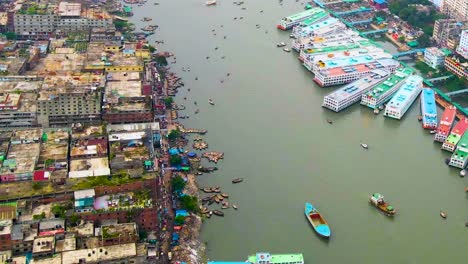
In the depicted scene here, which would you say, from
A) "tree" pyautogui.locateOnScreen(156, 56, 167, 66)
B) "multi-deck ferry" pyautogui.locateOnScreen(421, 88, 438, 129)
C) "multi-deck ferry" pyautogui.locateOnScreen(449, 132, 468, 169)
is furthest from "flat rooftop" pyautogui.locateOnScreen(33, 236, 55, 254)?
"multi-deck ferry" pyautogui.locateOnScreen(421, 88, 438, 129)

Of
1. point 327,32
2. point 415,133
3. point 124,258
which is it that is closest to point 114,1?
point 327,32

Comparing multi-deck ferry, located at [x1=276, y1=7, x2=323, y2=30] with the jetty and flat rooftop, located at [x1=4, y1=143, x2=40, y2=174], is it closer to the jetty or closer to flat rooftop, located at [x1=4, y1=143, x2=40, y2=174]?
the jetty

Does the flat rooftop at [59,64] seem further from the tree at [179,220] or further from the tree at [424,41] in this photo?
the tree at [424,41]

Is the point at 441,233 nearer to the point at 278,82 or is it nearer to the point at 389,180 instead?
the point at 389,180

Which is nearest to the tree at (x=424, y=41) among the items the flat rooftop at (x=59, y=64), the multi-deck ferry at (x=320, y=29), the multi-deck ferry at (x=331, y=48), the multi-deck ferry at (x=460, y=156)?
the multi-deck ferry at (x=331, y=48)

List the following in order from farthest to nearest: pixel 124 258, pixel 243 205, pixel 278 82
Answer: pixel 278 82 < pixel 243 205 < pixel 124 258
